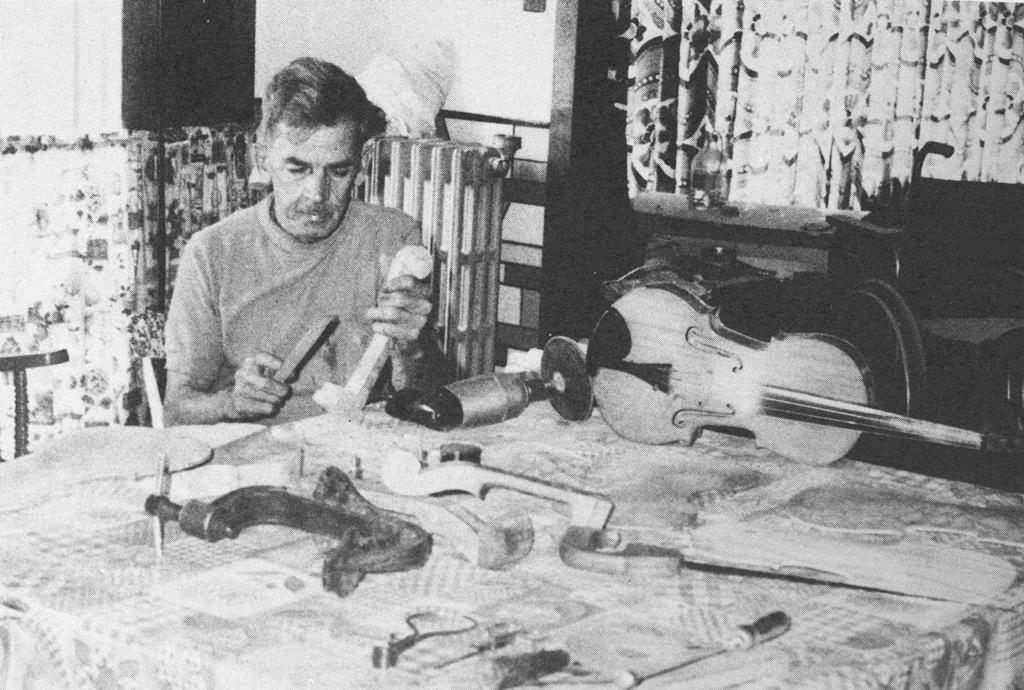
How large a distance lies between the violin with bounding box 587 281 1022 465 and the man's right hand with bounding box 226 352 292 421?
22.8 inches

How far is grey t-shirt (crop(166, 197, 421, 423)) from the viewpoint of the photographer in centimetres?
284

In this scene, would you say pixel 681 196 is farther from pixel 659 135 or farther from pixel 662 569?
pixel 662 569

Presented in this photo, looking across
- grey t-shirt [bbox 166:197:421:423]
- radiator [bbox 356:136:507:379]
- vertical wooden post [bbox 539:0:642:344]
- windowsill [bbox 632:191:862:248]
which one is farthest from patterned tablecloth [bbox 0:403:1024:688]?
windowsill [bbox 632:191:862:248]

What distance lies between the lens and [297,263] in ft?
9.83

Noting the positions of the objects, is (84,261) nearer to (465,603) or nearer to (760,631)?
(465,603)

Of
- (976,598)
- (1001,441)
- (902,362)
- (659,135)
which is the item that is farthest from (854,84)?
(976,598)

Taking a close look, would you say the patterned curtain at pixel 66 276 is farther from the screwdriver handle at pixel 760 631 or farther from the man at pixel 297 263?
the screwdriver handle at pixel 760 631

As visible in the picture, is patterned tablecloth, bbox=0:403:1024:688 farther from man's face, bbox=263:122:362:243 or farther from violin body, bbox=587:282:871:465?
man's face, bbox=263:122:362:243

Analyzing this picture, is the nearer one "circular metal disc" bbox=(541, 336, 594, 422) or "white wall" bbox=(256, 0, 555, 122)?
"circular metal disc" bbox=(541, 336, 594, 422)

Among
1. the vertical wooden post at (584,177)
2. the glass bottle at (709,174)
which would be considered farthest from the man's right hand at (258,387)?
the glass bottle at (709,174)

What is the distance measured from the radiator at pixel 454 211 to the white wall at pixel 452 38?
251 millimetres

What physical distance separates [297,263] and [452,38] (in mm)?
1849

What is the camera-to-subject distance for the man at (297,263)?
2834mm

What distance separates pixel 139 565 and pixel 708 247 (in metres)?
3.33
